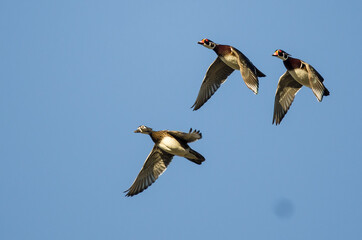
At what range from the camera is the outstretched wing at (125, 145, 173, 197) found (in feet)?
73.3

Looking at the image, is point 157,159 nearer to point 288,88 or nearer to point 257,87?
point 257,87

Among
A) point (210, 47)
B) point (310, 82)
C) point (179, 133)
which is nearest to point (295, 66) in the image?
point (310, 82)

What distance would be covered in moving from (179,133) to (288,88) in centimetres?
530

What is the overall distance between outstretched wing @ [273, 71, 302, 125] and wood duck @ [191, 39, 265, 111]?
3.80 feet

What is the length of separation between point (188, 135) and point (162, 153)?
180 centimetres

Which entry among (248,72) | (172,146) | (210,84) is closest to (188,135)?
(172,146)

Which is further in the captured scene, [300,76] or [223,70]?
[223,70]

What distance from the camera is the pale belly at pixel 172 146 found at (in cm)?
2105

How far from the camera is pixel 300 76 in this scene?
22.9 meters

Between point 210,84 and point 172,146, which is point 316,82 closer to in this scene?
point 210,84

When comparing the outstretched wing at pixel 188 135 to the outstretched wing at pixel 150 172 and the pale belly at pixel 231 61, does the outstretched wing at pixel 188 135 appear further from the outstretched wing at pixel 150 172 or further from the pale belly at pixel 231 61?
the pale belly at pixel 231 61

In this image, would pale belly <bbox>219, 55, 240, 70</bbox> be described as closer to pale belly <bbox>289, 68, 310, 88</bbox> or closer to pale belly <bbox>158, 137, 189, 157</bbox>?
pale belly <bbox>289, 68, 310, 88</bbox>

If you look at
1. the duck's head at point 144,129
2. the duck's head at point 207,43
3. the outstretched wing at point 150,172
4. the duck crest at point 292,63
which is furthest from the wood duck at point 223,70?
the outstretched wing at point 150,172

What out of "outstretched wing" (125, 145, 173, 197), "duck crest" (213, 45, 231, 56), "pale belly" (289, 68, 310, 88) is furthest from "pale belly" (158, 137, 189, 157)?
"pale belly" (289, 68, 310, 88)
